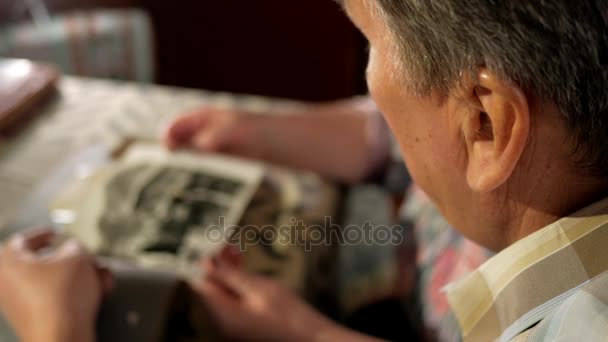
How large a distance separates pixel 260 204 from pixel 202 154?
132 mm

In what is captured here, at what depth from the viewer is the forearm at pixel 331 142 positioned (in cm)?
87

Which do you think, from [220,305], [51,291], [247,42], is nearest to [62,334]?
[51,291]

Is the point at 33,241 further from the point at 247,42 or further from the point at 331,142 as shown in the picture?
the point at 247,42

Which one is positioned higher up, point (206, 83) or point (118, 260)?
point (118, 260)

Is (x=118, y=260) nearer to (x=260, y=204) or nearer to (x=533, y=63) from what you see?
(x=260, y=204)

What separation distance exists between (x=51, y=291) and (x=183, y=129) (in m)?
0.34

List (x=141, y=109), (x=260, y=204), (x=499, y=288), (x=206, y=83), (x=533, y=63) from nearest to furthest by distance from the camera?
1. (x=533, y=63)
2. (x=499, y=288)
3. (x=260, y=204)
4. (x=141, y=109)
5. (x=206, y=83)

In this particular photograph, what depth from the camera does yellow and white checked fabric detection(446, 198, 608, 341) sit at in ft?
1.26

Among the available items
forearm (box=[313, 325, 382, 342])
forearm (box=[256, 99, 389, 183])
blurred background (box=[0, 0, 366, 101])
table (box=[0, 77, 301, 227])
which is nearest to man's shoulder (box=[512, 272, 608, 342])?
forearm (box=[313, 325, 382, 342])

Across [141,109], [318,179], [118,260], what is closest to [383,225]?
[318,179]

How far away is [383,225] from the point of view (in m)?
0.81

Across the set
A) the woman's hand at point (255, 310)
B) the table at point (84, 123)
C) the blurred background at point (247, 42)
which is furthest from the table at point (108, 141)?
the blurred background at point (247, 42)

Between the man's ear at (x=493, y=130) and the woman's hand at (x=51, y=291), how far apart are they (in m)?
0.38

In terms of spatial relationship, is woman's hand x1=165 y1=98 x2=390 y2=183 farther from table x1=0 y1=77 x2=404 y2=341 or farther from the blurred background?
the blurred background
